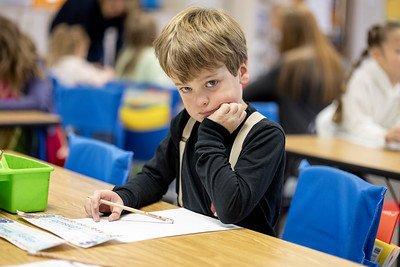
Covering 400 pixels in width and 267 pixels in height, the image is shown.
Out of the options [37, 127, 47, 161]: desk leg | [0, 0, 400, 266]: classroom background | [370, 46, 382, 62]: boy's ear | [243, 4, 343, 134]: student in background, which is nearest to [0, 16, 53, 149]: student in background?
[37, 127, 47, 161]: desk leg

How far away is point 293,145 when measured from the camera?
2.88 metres

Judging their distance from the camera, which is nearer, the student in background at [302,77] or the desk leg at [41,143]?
the desk leg at [41,143]

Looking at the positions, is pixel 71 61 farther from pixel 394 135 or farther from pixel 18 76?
pixel 394 135

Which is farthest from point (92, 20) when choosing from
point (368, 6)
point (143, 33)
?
point (368, 6)

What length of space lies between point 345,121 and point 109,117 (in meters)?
1.95

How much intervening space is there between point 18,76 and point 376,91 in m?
2.13

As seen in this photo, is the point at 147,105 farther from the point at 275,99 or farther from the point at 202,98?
the point at 202,98

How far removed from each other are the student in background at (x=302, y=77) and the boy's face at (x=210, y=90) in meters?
2.75

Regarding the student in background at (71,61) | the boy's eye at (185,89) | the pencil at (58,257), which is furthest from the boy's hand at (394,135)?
the student in background at (71,61)

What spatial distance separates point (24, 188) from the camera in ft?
4.67

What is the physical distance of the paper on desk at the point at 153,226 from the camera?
128 cm

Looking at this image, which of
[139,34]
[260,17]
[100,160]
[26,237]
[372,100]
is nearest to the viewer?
[26,237]

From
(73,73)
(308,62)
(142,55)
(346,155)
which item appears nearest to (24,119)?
(346,155)

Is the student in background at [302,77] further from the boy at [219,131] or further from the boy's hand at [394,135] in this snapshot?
the boy at [219,131]
